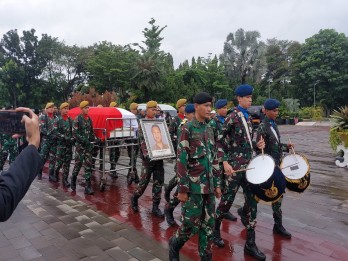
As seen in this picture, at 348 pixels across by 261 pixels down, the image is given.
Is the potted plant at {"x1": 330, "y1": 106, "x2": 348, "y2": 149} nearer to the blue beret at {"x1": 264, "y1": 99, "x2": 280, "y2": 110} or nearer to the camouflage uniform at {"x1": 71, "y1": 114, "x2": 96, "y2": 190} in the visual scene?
the blue beret at {"x1": 264, "y1": 99, "x2": 280, "y2": 110}

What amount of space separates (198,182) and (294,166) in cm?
174

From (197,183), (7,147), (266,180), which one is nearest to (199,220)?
(197,183)

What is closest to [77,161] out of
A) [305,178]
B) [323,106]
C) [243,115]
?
[243,115]

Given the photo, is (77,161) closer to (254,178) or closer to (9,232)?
(9,232)

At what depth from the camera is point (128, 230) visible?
14.6ft

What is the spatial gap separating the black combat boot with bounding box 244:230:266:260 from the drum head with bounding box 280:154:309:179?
102 centimetres

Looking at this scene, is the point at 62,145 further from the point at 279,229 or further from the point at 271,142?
the point at 279,229

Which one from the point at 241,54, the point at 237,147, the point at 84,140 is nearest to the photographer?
the point at 237,147

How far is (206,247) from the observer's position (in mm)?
3121

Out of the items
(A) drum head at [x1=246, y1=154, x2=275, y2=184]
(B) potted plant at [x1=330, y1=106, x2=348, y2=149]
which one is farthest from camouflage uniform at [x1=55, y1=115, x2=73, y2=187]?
(B) potted plant at [x1=330, y1=106, x2=348, y2=149]

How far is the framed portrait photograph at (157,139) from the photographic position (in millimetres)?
4903

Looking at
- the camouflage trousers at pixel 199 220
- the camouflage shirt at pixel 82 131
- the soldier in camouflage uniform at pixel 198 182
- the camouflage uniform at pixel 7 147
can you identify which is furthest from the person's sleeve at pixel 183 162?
the camouflage uniform at pixel 7 147

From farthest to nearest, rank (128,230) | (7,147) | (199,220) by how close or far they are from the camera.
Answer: (7,147)
(128,230)
(199,220)

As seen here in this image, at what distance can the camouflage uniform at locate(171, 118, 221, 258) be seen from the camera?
10.3ft
